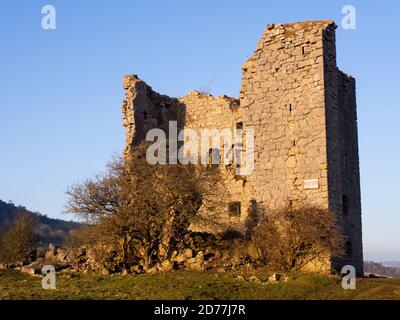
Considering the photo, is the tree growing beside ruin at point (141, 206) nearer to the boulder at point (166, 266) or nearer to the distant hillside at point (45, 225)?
the boulder at point (166, 266)

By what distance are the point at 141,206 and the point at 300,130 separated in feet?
18.3

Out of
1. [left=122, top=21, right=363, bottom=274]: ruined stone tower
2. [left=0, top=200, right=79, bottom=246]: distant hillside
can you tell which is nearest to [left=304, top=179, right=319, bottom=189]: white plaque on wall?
[left=122, top=21, right=363, bottom=274]: ruined stone tower

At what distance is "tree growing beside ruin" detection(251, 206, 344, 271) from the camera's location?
17.3 metres

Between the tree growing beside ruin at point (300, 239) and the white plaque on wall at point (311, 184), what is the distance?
92cm

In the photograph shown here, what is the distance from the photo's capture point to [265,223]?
18328 mm

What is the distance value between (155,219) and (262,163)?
4205 millimetres

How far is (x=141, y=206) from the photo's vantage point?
1792cm

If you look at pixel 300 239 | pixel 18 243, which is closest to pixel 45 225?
pixel 18 243

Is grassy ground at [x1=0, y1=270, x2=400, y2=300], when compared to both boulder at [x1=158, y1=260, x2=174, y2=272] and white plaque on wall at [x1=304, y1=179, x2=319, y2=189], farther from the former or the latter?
white plaque on wall at [x1=304, y1=179, x2=319, y2=189]

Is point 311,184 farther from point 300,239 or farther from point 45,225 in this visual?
point 45,225

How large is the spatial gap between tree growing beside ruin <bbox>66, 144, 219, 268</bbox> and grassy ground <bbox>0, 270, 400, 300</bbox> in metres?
1.76

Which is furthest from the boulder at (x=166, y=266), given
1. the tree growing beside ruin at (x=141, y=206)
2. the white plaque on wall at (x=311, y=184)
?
the white plaque on wall at (x=311, y=184)

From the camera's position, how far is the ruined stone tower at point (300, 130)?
1880 cm
